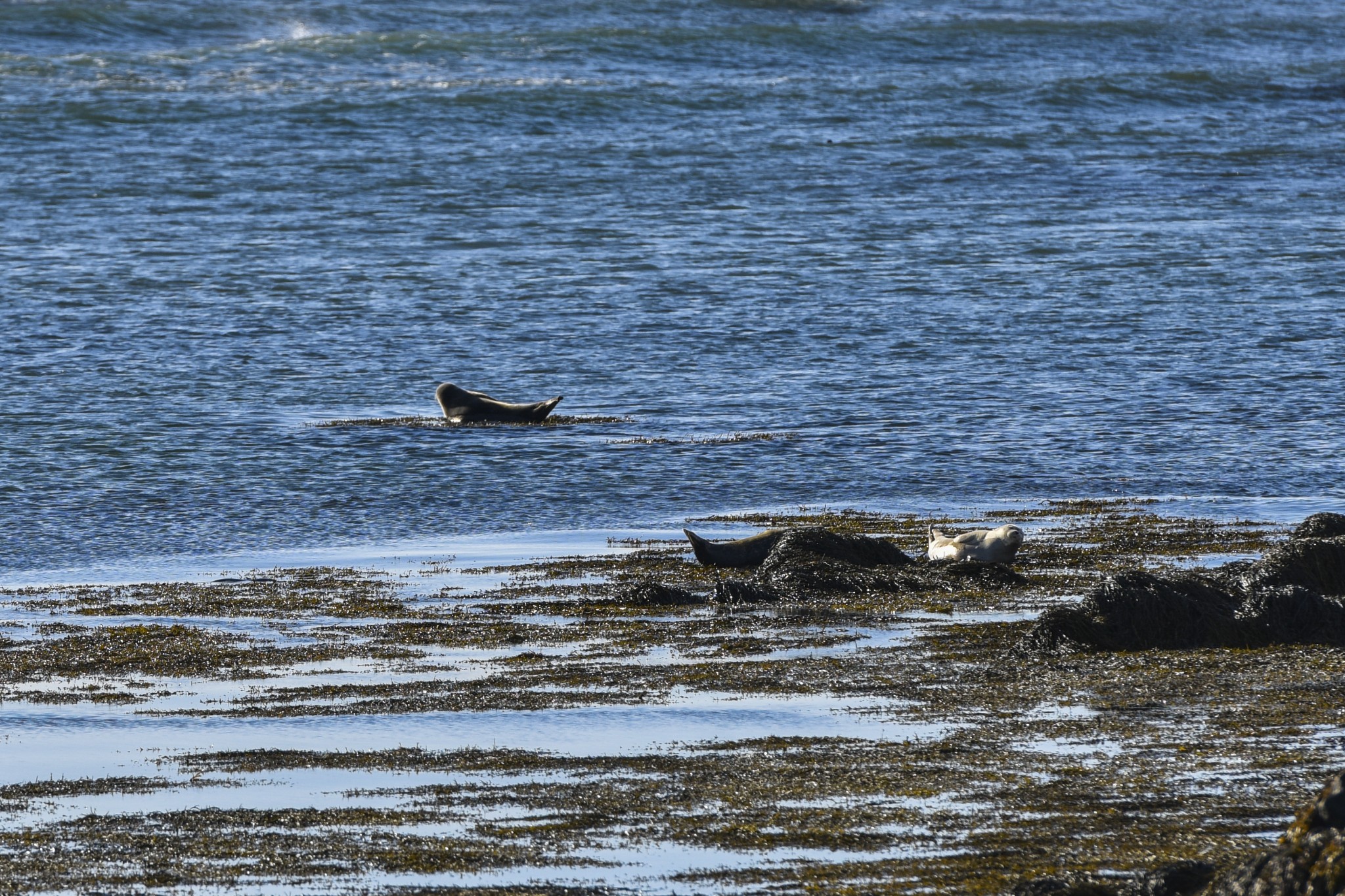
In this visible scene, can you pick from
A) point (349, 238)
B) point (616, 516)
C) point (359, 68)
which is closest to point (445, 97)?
point (359, 68)

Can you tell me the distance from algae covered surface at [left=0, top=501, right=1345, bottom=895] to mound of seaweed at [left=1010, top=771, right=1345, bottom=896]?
43cm

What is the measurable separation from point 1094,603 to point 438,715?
2857mm

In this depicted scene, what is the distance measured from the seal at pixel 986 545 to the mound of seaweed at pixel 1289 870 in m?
5.58

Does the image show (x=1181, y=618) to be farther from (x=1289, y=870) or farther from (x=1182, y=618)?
(x=1289, y=870)

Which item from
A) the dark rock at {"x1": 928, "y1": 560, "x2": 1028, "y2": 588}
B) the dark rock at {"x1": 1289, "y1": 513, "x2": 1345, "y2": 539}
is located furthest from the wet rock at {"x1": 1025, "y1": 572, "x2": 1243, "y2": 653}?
the dark rock at {"x1": 1289, "y1": 513, "x2": 1345, "y2": 539}

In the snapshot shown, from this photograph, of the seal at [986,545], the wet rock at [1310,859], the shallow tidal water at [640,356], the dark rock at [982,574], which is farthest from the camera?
the seal at [986,545]

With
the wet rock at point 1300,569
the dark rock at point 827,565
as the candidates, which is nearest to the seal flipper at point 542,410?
the dark rock at point 827,565

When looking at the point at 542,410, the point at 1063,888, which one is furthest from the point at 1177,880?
the point at 542,410

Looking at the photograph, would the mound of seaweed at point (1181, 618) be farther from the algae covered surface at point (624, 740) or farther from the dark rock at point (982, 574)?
the dark rock at point (982, 574)

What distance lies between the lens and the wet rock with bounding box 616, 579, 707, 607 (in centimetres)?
971

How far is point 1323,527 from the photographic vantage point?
10836 mm

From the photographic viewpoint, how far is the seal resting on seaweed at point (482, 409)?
16297 mm

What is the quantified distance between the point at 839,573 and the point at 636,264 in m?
14.6

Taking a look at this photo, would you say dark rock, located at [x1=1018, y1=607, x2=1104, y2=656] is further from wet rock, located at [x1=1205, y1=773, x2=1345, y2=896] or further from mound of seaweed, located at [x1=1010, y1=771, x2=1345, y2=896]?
wet rock, located at [x1=1205, y1=773, x2=1345, y2=896]
